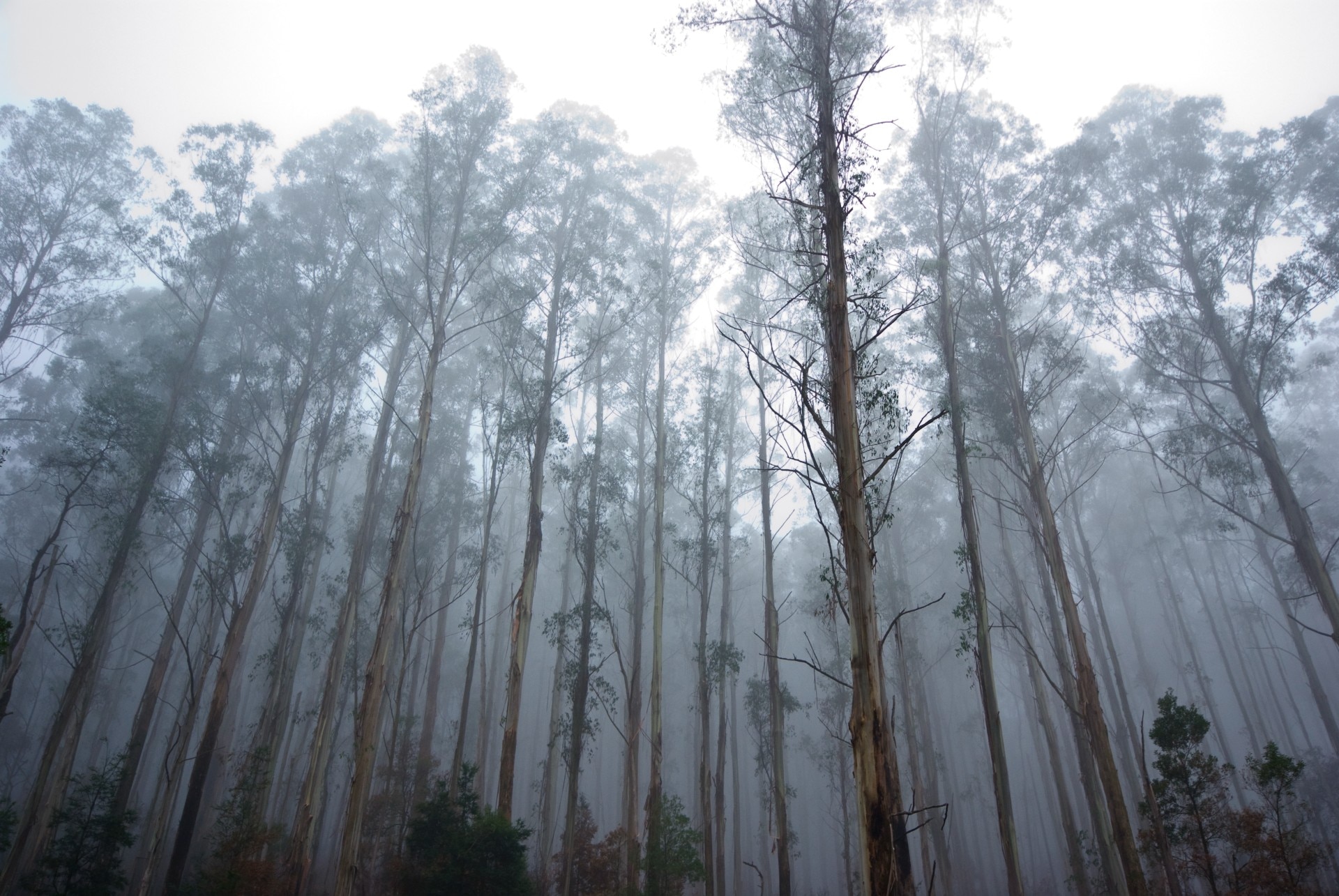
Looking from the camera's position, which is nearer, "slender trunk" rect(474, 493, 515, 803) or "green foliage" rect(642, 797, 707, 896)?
"green foliage" rect(642, 797, 707, 896)

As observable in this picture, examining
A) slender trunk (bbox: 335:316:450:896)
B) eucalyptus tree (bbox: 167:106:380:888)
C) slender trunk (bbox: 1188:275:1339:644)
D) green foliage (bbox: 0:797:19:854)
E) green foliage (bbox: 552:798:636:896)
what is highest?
eucalyptus tree (bbox: 167:106:380:888)

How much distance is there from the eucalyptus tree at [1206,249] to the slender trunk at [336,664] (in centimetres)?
1521

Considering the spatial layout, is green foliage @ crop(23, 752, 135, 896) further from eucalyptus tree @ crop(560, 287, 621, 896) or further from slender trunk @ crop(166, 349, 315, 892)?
eucalyptus tree @ crop(560, 287, 621, 896)

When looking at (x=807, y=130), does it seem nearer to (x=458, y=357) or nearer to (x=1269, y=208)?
(x=1269, y=208)

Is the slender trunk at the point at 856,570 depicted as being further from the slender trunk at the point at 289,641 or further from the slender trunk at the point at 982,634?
the slender trunk at the point at 289,641

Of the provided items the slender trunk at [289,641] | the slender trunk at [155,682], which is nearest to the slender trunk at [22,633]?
the slender trunk at [155,682]

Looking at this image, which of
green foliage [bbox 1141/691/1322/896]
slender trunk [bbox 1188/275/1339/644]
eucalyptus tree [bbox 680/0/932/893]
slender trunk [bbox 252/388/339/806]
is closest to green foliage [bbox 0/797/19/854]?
slender trunk [bbox 252/388/339/806]

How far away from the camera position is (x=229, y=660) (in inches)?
400

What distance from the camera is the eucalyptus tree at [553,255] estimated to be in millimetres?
9711

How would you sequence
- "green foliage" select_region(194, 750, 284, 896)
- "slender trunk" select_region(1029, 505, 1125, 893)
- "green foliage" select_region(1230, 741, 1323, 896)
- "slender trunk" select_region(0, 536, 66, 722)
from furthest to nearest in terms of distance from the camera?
"slender trunk" select_region(0, 536, 66, 722)
"green foliage" select_region(194, 750, 284, 896)
"green foliage" select_region(1230, 741, 1323, 896)
"slender trunk" select_region(1029, 505, 1125, 893)

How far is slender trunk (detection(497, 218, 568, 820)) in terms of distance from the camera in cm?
929

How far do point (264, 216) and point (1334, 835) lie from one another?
118 ft

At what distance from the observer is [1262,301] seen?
38.0ft

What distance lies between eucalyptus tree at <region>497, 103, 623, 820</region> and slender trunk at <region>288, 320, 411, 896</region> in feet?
8.99
